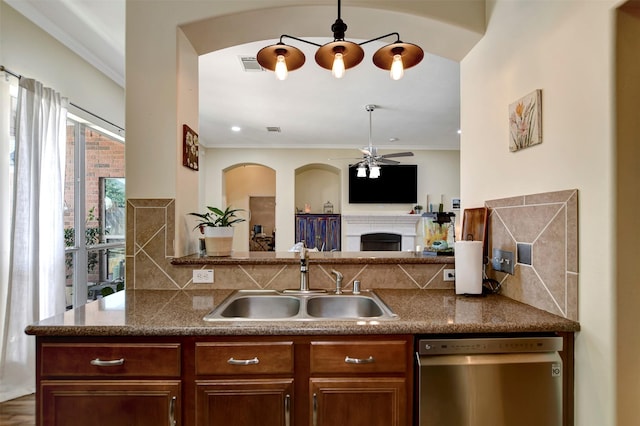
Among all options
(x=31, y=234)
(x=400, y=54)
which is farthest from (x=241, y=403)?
(x=31, y=234)

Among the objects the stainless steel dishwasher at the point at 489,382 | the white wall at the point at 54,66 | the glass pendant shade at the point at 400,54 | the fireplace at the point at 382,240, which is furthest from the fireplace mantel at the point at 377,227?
the stainless steel dishwasher at the point at 489,382

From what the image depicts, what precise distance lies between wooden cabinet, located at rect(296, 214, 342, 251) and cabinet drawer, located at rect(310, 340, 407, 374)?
5.49 meters

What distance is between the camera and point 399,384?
129 centimetres

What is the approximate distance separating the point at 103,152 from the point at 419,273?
356cm

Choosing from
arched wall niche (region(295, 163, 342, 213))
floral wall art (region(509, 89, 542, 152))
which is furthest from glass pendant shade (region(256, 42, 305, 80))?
arched wall niche (region(295, 163, 342, 213))

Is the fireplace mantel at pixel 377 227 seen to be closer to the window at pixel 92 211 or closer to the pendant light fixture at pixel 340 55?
the window at pixel 92 211

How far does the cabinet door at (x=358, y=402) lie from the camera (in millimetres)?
1279

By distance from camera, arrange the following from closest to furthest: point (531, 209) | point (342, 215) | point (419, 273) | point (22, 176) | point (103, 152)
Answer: point (531, 209), point (419, 273), point (22, 176), point (103, 152), point (342, 215)

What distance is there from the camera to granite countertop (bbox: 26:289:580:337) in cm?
126

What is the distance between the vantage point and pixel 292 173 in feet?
22.4

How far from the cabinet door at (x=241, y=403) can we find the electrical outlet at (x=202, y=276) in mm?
717

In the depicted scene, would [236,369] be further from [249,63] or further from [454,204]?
[454,204]

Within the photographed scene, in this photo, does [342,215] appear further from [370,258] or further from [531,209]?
[531,209]

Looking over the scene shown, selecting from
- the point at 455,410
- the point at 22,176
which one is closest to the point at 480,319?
the point at 455,410
